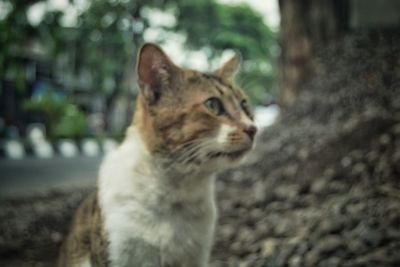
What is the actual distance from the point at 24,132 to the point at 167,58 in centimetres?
517

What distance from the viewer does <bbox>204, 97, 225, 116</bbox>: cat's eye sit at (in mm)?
2211

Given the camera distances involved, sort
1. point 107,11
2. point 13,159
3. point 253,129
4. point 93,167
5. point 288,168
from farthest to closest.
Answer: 1. point 93,167
2. point 13,159
3. point 288,168
4. point 107,11
5. point 253,129

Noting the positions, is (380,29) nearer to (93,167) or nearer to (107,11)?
(107,11)

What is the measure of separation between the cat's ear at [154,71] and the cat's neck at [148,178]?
20cm

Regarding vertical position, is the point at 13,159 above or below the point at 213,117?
above

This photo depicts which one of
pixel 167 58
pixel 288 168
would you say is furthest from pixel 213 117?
pixel 288 168

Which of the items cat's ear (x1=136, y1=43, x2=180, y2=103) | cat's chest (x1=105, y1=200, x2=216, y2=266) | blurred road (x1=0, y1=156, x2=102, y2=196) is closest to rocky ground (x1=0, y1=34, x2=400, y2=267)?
blurred road (x1=0, y1=156, x2=102, y2=196)

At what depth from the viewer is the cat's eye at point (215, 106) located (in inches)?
87.0

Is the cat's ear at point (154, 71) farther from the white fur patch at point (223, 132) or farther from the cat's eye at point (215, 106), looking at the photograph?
the white fur patch at point (223, 132)

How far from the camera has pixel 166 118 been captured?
7.13ft

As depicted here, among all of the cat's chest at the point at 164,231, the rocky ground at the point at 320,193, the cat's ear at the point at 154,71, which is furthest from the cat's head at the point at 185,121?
the rocky ground at the point at 320,193

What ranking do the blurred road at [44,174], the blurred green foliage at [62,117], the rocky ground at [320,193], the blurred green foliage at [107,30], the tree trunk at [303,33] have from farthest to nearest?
1. the blurred green foliage at [62,117]
2. the blurred road at [44,174]
3. the tree trunk at [303,33]
4. the blurred green foliage at [107,30]
5. the rocky ground at [320,193]

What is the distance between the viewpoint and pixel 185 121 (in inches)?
85.6

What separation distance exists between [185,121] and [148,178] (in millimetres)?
284
